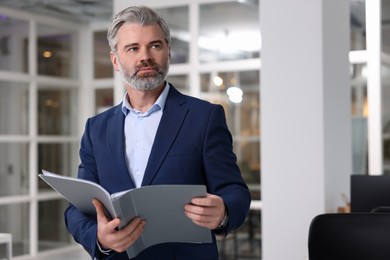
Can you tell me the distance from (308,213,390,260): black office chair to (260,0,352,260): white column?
5.40ft

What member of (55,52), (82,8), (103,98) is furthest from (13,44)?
(103,98)

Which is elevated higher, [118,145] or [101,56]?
[101,56]

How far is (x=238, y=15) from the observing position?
7.17 m

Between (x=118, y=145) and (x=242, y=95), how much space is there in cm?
596

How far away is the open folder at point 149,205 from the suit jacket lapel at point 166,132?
14 cm

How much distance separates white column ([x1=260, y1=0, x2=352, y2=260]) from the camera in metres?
4.11

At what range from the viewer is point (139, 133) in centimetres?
180

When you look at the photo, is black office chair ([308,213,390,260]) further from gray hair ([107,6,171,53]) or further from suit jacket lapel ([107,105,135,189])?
gray hair ([107,6,171,53])

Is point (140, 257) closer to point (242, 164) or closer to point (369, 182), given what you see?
point (369, 182)

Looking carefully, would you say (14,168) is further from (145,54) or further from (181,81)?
(145,54)

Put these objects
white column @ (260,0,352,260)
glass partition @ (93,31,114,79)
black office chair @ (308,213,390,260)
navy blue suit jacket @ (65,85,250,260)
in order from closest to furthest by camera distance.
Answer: navy blue suit jacket @ (65,85,250,260) < black office chair @ (308,213,390,260) < white column @ (260,0,352,260) < glass partition @ (93,31,114,79)

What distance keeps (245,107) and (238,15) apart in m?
1.29

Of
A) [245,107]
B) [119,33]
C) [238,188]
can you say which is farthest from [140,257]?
[245,107]

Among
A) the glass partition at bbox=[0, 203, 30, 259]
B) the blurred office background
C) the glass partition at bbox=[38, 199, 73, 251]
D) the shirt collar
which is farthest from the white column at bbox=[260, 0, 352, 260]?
the glass partition at bbox=[38, 199, 73, 251]
